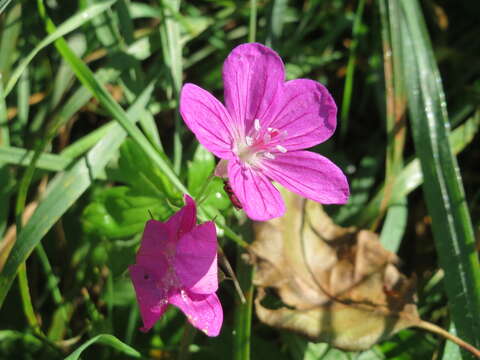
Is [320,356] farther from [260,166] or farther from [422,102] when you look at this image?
[422,102]

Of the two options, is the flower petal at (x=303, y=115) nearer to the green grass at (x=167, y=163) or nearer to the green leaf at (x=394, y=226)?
the green grass at (x=167, y=163)

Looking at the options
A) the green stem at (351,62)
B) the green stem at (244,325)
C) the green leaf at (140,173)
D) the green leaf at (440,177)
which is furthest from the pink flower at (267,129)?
the green stem at (351,62)

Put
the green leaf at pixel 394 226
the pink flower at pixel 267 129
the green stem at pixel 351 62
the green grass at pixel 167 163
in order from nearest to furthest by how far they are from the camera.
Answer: the pink flower at pixel 267 129
the green grass at pixel 167 163
the green leaf at pixel 394 226
the green stem at pixel 351 62

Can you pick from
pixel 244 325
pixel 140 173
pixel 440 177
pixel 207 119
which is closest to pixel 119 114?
pixel 140 173

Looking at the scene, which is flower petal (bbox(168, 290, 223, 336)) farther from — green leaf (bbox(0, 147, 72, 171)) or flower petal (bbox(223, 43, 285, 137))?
green leaf (bbox(0, 147, 72, 171))

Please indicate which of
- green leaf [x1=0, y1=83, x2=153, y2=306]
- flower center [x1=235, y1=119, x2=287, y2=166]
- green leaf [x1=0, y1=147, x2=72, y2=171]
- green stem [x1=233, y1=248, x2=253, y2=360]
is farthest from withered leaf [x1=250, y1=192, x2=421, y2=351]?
green leaf [x1=0, y1=147, x2=72, y2=171]

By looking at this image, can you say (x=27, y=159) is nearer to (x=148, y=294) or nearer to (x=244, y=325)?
(x=148, y=294)
